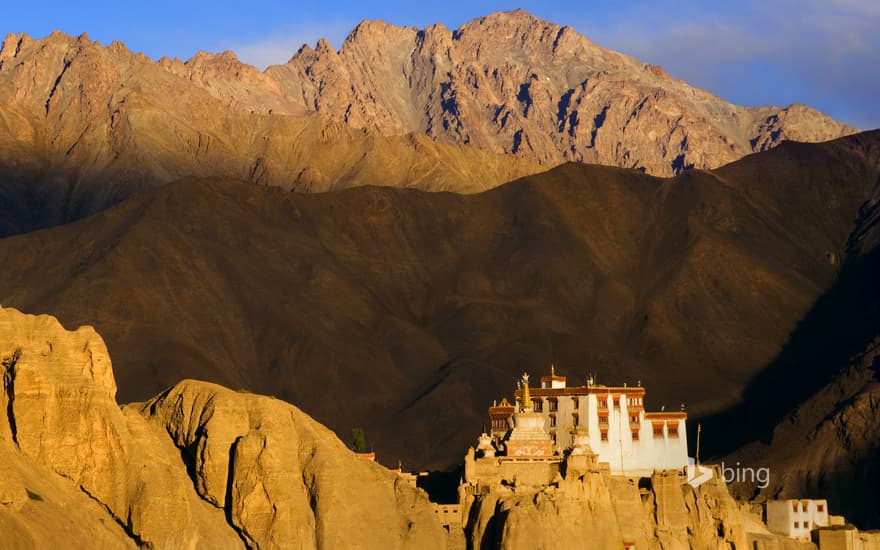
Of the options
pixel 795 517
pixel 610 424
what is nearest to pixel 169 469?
pixel 610 424

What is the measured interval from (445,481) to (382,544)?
26040 mm

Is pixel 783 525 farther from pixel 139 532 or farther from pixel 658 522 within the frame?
pixel 139 532

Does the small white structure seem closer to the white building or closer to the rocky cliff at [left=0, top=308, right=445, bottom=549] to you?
the white building

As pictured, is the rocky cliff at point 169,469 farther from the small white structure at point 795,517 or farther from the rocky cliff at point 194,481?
the small white structure at point 795,517

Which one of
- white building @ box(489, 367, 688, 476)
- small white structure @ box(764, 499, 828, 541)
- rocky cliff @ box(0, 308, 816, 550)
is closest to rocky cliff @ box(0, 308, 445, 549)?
rocky cliff @ box(0, 308, 816, 550)

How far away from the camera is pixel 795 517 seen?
13862 centimetres

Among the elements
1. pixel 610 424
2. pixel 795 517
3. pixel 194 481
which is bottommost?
pixel 194 481

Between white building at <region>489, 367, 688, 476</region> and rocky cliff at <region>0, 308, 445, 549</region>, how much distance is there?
24485mm

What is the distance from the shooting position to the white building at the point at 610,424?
126312mm

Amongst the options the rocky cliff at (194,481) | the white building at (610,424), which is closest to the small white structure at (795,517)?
the white building at (610,424)

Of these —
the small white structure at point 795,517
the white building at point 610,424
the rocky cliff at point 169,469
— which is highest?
the white building at point 610,424

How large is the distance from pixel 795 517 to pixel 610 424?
58.0 ft

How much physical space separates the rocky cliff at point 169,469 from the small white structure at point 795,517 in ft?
138

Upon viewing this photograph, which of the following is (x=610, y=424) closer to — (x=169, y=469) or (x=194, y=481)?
(x=194, y=481)
